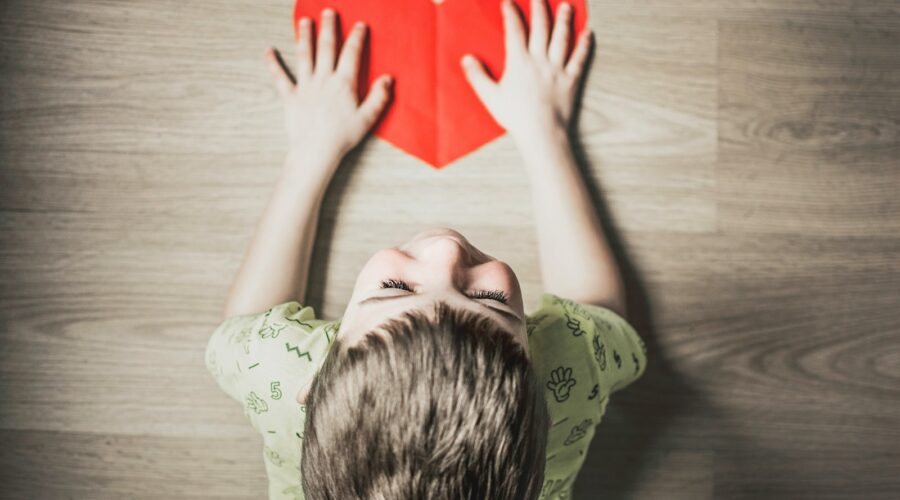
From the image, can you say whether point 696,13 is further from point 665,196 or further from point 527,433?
point 527,433

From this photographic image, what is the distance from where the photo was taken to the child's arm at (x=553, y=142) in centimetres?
66

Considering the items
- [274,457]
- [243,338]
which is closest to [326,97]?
[243,338]

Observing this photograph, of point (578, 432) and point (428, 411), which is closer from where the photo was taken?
point (428, 411)

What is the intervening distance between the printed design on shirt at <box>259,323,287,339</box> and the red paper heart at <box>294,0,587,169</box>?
9.3 inches

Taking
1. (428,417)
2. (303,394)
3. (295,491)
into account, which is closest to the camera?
(428,417)

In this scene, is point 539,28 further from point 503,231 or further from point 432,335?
point 432,335

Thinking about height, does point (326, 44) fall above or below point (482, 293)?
above

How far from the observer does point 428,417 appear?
392 millimetres

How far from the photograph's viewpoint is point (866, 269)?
70 cm

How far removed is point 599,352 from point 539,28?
357mm

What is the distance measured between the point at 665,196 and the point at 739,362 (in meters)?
0.20

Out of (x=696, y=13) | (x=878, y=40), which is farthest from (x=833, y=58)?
(x=696, y=13)

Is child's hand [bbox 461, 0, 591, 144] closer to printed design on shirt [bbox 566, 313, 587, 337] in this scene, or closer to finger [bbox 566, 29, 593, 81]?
finger [bbox 566, 29, 593, 81]

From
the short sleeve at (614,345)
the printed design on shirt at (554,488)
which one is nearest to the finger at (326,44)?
the short sleeve at (614,345)
